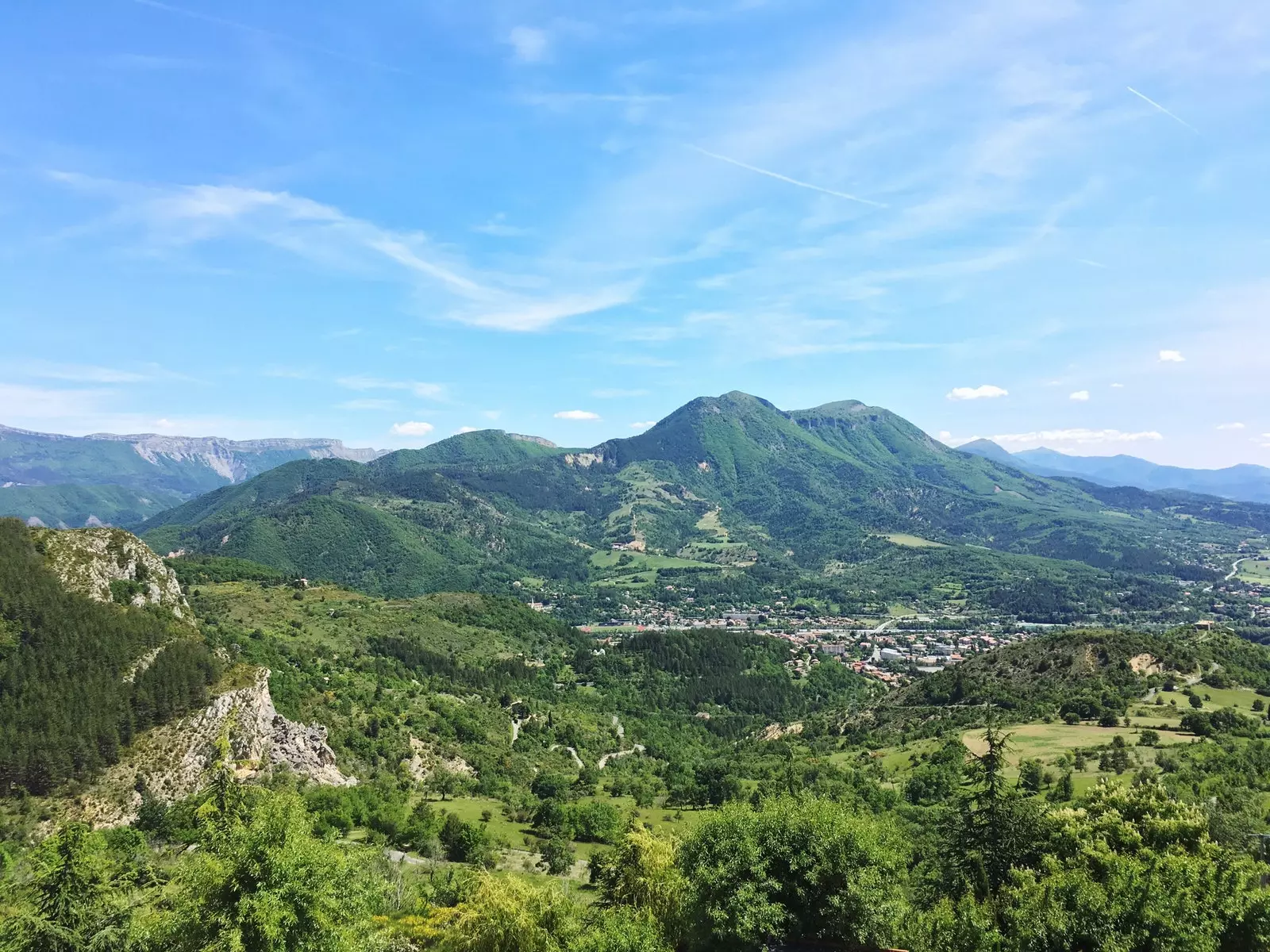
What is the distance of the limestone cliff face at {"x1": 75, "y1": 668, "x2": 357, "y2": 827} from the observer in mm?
53750

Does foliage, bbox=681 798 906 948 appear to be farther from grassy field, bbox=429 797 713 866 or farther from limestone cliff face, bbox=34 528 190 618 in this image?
limestone cliff face, bbox=34 528 190 618

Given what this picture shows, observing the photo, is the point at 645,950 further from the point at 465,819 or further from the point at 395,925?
the point at 465,819

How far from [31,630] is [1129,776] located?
9749 centimetres

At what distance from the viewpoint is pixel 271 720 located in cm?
6788

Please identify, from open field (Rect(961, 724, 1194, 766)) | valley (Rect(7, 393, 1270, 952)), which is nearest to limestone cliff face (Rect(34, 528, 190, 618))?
valley (Rect(7, 393, 1270, 952))

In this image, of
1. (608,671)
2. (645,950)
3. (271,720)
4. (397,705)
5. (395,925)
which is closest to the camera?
(645,950)

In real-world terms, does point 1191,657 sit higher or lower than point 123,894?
lower

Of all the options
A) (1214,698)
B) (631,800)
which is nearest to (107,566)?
(631,800)

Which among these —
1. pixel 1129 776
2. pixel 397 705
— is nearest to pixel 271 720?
pixel 397 705

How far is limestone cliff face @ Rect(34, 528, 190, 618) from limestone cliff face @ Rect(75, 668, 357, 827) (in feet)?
58.1

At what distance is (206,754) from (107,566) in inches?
1105

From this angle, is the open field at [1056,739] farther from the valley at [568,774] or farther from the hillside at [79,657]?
the hillside at [79,657]

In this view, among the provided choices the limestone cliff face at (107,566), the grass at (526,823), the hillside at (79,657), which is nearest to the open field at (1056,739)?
the grass at (526,823)

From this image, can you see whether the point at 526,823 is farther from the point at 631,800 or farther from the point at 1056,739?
the point at 1056,739
